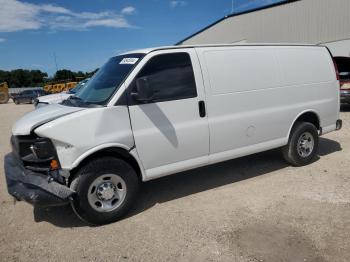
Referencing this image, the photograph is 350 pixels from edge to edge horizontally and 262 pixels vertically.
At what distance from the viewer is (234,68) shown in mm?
5156

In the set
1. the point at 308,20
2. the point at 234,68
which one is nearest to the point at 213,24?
the point at 308,20

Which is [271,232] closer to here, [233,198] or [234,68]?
[233,198]

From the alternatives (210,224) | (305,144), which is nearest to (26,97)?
(305,144)

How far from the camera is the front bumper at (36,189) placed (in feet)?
12.9

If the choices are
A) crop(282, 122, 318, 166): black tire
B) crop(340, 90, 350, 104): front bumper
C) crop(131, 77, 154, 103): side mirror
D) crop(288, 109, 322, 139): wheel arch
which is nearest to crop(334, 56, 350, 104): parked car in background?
crop(340, 90, 350, 104): front bumper

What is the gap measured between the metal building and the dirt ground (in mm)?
17005

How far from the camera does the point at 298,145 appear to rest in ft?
20.2

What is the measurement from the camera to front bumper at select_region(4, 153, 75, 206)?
394cm

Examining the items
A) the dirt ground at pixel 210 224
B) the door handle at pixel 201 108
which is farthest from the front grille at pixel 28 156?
the door handle at pixel 201 108

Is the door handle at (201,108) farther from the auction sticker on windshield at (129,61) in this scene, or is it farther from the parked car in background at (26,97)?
the parked car in background at (26,97)

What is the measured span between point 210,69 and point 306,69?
219cm

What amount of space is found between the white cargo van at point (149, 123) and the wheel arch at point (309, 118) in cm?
8

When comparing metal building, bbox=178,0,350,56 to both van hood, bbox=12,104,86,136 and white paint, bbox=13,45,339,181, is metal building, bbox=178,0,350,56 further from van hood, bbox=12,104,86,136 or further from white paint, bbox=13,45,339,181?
van hood, bbox=12,104,86,136

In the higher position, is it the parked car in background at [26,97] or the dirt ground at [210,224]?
the parked car in background at [26,97]
